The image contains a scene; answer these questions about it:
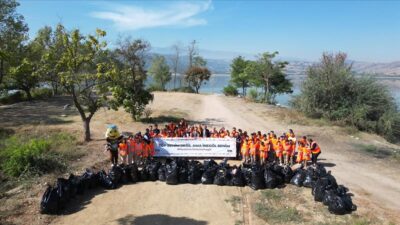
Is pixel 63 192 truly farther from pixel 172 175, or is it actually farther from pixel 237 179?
pixel 237 179

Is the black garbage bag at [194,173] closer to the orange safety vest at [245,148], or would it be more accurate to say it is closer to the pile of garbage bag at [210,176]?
the pile of garbage bag at [210,176]

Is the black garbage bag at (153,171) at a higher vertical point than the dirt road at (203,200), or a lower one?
higher

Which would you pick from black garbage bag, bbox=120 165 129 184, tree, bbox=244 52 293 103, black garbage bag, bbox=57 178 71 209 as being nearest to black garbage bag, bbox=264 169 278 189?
black garbage bag, bbox=120 165 129 184

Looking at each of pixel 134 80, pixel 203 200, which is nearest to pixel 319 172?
pixel 203 200

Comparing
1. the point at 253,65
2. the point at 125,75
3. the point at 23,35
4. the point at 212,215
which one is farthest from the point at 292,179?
the point at 253,65

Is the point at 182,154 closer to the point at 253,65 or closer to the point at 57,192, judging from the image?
the point at 57,192

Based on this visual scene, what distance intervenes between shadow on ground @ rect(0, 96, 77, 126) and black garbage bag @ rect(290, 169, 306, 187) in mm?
16575

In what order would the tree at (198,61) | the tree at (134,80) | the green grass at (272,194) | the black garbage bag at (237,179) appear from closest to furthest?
the green grass at (272,194), the black garbage bag at (237,179), the tree at (134,80), the tree at (198,61)

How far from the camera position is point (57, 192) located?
36.8ft

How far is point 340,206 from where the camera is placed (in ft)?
36.5

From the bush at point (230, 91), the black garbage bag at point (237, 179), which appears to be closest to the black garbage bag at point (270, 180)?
the black garbage bag at point (237, 179)

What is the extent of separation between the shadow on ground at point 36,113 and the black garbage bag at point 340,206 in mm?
18681

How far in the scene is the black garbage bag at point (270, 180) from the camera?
13.3 m

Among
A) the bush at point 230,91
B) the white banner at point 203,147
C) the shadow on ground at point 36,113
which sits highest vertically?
the white banner at point 203,147
